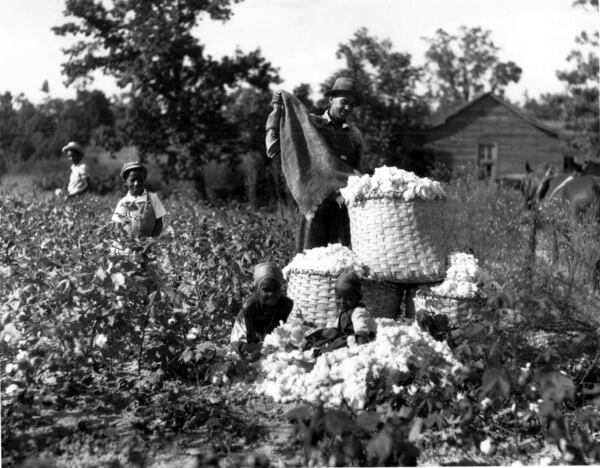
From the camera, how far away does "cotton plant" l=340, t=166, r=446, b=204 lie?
5.78 metres

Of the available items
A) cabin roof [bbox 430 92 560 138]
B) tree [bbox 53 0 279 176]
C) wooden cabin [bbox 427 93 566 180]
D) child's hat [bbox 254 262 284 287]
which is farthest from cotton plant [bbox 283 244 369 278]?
wooden cabin [bbox 427 93 566 180]

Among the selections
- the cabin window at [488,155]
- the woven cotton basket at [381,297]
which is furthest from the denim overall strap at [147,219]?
the cabin window at [488,155]

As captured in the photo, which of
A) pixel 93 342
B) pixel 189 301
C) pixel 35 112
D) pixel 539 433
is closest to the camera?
pixel 539 433

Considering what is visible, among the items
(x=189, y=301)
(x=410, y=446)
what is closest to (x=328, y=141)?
(x=189, y=301)

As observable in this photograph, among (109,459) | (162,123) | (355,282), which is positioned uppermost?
A: (162,123)

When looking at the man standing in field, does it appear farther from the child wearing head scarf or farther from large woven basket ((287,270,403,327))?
the child wearing head scarf

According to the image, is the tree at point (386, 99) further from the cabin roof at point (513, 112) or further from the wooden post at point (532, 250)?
the wooden post at point (532, 250)

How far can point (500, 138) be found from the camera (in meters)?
35.5

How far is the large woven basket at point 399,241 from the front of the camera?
228 inches

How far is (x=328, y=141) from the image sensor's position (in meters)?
6.39

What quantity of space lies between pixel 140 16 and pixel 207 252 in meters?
20.7

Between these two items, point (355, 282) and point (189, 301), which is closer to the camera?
point (355, 282)

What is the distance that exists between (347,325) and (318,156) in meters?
1.88

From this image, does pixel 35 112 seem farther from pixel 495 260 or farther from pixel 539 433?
pixel 539 433
